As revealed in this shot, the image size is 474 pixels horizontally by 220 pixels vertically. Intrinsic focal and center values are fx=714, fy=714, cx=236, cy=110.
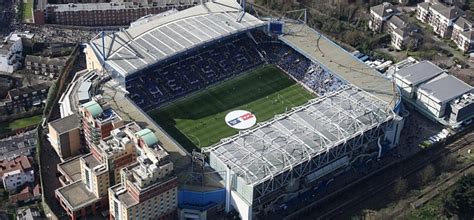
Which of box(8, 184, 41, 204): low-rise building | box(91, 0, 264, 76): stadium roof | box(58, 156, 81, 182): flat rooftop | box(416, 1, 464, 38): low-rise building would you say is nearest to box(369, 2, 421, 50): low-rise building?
box(416, 1, 464, 38): low-rise building

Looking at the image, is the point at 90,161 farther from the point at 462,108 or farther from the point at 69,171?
the point at 462,108

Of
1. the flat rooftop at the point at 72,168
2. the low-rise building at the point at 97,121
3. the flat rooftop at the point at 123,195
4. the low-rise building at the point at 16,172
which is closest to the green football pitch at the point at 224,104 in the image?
the low-rise building at the point at 97,121

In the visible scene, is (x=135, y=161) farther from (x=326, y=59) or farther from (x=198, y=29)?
(x=326, y=59)

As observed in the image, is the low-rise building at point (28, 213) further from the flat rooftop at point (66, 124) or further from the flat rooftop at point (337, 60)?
the flat rooftop at point (337, 60)

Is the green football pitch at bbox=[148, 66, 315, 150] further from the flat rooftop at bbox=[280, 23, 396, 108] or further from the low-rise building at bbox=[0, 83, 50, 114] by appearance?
the low-rise building at bbox=[0, 83, 50, 114]

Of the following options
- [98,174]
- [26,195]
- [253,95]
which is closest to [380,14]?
[253,95]
